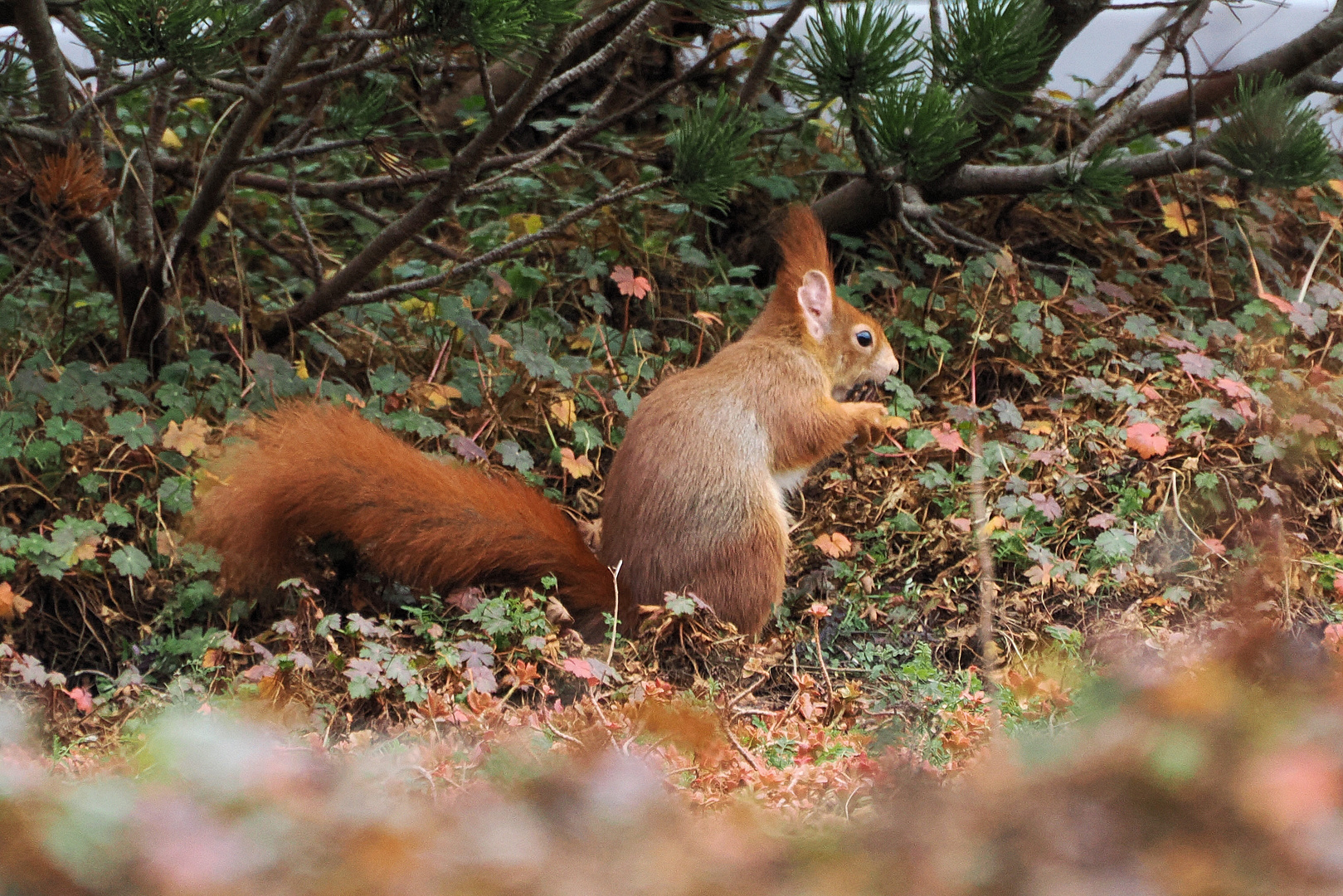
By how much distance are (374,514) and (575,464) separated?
2.84 feet

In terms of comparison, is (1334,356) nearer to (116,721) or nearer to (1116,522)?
(1116,522)

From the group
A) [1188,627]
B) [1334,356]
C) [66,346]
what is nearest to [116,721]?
[66,346]

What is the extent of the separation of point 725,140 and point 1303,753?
8.80ft

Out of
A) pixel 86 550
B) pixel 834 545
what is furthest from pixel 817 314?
pixel 86 550

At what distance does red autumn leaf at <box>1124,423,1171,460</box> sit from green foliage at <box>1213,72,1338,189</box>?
81 centimetres

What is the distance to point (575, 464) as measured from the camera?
12.2 feet

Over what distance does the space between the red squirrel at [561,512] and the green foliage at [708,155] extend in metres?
0.57

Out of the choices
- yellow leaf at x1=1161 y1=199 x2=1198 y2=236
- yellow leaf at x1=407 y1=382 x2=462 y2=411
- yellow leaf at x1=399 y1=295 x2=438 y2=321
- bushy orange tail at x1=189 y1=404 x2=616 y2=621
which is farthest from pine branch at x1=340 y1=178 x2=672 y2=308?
yellow leaf at x1=1161 y1=199 x2=1198 y2=236

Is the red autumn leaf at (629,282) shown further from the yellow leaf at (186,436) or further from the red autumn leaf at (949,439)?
the yellow leaf at (186,436)

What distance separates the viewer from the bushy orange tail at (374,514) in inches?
116

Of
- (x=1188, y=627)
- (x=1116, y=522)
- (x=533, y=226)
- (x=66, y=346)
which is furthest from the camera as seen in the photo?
(x=533, y=226)

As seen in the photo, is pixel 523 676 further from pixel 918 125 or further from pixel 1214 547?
pixel 1214 547

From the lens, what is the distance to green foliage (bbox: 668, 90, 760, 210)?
3.08 meters

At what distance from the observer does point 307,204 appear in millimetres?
5352
